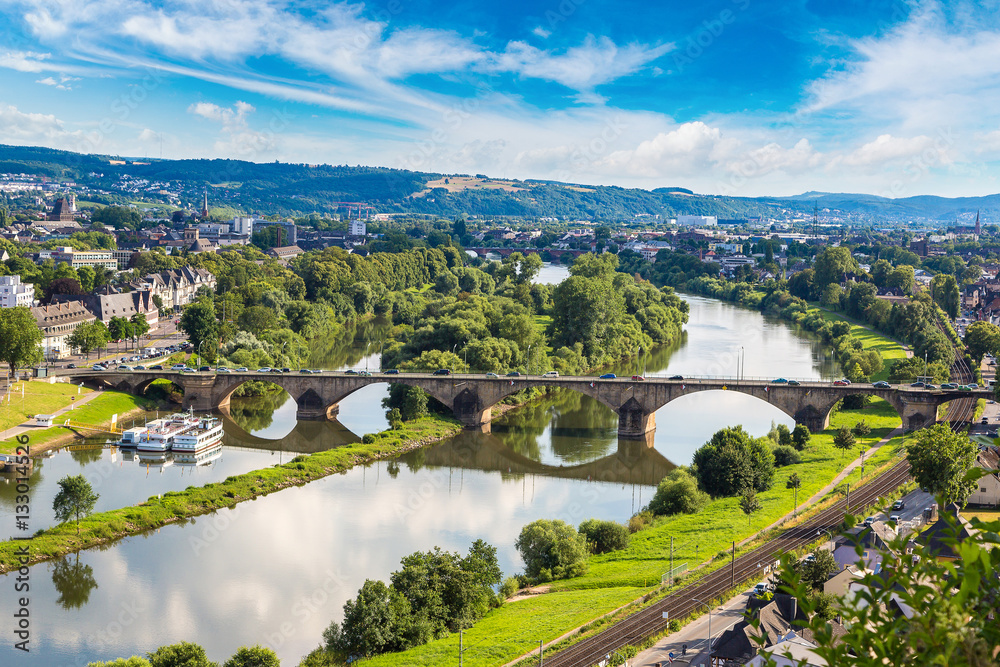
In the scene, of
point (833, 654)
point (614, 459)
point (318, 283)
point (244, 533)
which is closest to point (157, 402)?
point (244, 533)

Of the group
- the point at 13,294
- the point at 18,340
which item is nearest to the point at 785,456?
the point at 18,340

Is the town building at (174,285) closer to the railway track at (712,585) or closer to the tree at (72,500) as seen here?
the tree at (72,500)

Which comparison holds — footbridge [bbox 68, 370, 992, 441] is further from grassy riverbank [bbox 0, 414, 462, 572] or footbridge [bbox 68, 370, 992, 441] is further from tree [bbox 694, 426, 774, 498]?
tree [bbox 694, 426, 774, 498]

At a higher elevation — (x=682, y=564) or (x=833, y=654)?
(x=833, y=654)

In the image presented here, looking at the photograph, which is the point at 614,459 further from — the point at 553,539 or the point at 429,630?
the point at 429,630

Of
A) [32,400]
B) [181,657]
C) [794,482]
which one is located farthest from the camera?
[32,400]

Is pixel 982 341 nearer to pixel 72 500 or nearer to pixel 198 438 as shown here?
pixel 198 438

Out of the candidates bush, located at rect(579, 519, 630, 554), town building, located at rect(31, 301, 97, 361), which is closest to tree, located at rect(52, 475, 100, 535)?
bush, located at rect(579, 519, 630, 554)
